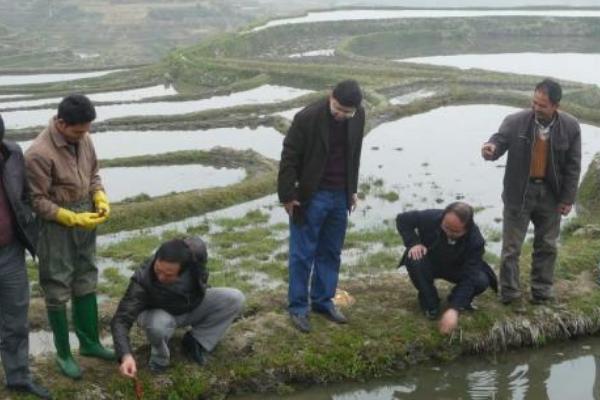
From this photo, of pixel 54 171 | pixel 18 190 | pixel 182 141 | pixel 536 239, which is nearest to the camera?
pixel 18 190

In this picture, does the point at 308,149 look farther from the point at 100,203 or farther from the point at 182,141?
the point at 182,141

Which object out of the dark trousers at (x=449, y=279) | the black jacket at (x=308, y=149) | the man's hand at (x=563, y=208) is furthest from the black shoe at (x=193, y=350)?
the man's hand at (x=563, y=208)

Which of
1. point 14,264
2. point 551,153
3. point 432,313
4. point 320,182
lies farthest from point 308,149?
point 14,264

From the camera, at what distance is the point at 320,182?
6.62m

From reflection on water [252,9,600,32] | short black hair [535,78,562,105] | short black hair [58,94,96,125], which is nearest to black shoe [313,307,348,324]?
short black hair [535,78,562,105]

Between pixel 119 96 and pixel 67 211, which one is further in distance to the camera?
pixel 119 96

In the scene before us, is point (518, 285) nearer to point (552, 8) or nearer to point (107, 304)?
point (107, 304)

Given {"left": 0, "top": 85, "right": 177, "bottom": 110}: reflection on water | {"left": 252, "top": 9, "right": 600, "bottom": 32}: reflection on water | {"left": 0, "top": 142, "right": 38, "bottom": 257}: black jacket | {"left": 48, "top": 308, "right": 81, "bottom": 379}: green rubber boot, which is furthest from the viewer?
{"left": 252, "top": 9, "right": 600, "bottom": 32}: reflection on water

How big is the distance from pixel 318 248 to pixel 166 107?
59.8 ft

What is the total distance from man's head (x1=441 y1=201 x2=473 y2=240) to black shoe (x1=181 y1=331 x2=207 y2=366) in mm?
2479

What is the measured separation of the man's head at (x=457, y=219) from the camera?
6.50m

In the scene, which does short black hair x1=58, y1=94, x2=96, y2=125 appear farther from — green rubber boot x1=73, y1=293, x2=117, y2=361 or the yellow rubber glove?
green rubber boot x1=73, y1=293, x2=117, y2=361

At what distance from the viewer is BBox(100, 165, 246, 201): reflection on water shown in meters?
14.6

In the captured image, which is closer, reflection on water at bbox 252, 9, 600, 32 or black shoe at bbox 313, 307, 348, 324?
black shoe at bbox 313, 307, 348, 324
